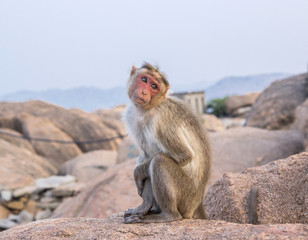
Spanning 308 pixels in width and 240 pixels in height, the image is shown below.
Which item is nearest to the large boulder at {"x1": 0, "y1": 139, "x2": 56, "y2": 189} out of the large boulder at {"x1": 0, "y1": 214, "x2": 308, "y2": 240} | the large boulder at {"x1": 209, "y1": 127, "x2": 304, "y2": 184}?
the large boulder at {"x1": 209, "y1": 127, "x2": 304, "y2": 184}

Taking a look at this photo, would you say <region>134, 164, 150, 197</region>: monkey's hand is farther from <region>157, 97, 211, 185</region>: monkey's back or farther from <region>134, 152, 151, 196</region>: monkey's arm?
<region>157, 97, 211, 185</region>: monkey's back

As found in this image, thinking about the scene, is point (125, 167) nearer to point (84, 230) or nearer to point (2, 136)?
point (84, 230)

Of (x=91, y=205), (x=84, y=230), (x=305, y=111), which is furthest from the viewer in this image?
(x=305, y=111)

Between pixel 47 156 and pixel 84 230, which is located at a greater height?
pixel 84 230

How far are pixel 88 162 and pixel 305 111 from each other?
8.13 m

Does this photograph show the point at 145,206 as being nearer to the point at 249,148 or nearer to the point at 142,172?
the point at 142,172

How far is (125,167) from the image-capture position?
9.18 metres

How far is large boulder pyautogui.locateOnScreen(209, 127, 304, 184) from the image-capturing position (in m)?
8.79

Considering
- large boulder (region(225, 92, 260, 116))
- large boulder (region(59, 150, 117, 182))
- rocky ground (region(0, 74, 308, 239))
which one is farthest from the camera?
large boulder (region(225, 92, 260, 116))

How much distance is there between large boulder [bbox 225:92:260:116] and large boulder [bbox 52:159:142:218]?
2214 centimetres

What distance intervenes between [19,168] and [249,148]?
8.90m

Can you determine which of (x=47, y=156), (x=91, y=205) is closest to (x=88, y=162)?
(x=47, y=156)

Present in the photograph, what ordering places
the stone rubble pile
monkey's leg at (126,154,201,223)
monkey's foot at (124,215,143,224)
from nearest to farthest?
monkey's leg at (126,154,201,223), monkey's foot at (124,215,143,224), the stone rubble pile

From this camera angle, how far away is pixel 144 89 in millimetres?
4117
